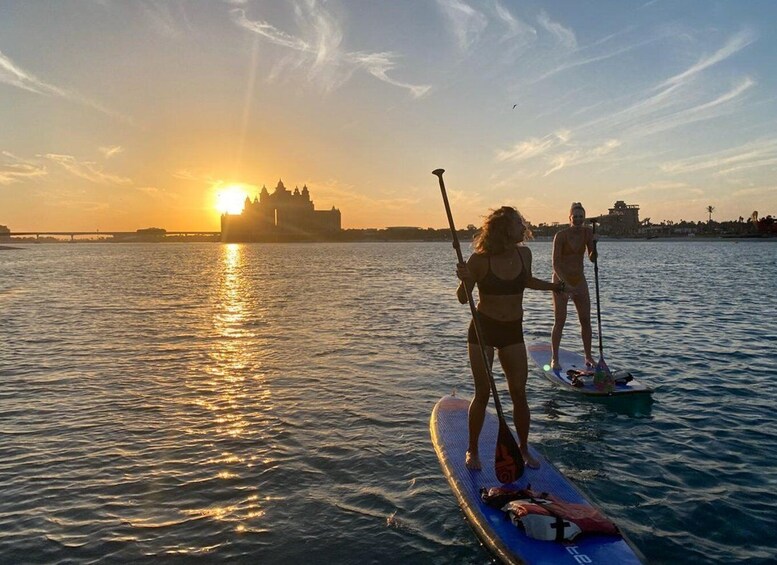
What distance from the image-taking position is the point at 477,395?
20.2 ft

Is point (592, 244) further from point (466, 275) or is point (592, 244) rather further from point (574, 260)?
point (466, 275)

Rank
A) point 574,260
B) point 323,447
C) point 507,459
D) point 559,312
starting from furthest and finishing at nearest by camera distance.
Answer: point 559,312
point 574,260
point 323,447
point 507,459

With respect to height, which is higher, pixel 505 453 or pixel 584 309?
pixel 584 309

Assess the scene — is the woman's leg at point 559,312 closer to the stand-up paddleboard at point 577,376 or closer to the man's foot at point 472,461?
the stand-up paddleboard at point 577,376

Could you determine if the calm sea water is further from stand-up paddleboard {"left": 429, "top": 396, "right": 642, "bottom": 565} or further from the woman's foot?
the woman's foot

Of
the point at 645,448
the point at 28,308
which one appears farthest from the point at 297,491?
the point at 28,308

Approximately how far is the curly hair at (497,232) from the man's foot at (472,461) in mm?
2394

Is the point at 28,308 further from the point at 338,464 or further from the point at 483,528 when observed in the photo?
the point at 483,528

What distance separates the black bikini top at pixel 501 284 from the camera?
5773 millimetres

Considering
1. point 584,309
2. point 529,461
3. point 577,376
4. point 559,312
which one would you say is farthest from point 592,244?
point 529,461

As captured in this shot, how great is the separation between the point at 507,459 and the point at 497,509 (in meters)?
0.62

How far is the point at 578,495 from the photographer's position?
5.68 m

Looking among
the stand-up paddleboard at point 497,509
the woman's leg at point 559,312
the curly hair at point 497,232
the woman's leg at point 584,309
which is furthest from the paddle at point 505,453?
the woman's leg at point 584,309

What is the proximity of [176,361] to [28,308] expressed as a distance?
16969 millimetres
